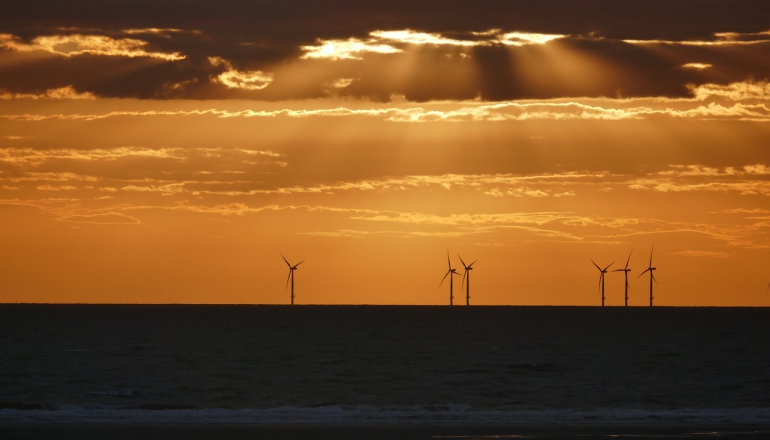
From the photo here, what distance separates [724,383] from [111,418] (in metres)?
38.4

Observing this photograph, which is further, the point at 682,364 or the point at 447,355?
the point at 447,355

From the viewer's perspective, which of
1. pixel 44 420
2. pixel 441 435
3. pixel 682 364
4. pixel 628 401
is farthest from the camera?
pixel 682 364

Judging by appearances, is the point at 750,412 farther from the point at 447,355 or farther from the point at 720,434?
the point at 447,355

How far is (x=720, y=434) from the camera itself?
3956 centimetres

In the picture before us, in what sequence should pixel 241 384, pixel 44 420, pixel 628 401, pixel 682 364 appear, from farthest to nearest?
pixel 682 364 < pixel 241 384 < pixel 628 401 < pixel 44 420

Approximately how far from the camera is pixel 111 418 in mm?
44125

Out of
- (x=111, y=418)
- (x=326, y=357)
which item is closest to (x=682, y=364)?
(x=326, y=357)

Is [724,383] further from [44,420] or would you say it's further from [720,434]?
[44,420]

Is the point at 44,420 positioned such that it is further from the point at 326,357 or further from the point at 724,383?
the point at 326,357

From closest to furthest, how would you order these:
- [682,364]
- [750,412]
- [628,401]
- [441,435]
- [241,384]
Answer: [441,435]
[750,412]
[628,401]
[241,384]
[682,364]

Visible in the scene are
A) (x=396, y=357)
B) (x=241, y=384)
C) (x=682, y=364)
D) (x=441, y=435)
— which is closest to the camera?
(x=441, y=435)

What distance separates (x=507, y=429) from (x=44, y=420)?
18728 mm

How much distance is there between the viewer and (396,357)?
3607 inches

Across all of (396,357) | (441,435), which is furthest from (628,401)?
(396,357)
